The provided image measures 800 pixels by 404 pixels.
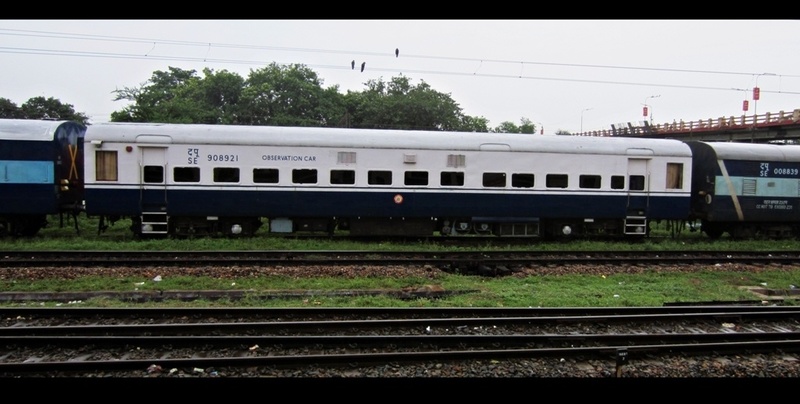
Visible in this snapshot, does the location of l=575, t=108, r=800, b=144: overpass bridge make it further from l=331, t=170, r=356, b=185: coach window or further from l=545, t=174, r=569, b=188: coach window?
l=331, t=170, r=356, b=185: coach window

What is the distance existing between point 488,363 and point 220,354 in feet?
10.9

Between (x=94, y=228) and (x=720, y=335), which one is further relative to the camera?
(x=94, y=228)

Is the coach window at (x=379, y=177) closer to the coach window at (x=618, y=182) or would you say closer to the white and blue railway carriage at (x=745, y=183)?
the coach window at (x=618, y=182)

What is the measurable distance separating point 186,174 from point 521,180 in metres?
9.75

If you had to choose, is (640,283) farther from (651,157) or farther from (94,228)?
(94,228)

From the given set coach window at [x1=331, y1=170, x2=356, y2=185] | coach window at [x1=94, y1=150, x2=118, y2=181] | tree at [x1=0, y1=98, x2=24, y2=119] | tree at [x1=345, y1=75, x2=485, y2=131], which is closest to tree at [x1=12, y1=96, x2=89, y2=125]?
tree at [x1=0, y1=98, x2=24, y2=119]

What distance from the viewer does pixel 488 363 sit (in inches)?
254

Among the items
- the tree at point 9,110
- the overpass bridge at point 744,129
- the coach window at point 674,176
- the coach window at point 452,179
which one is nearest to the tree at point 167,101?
the tree at point 9,110

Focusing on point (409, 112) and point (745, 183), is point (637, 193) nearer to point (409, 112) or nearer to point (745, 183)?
point (745, 183)

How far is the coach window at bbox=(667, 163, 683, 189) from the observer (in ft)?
55.5

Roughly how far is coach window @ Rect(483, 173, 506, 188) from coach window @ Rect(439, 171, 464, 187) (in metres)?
0.72

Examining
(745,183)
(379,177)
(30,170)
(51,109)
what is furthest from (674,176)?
(51,109)

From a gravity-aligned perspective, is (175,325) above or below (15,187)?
below
